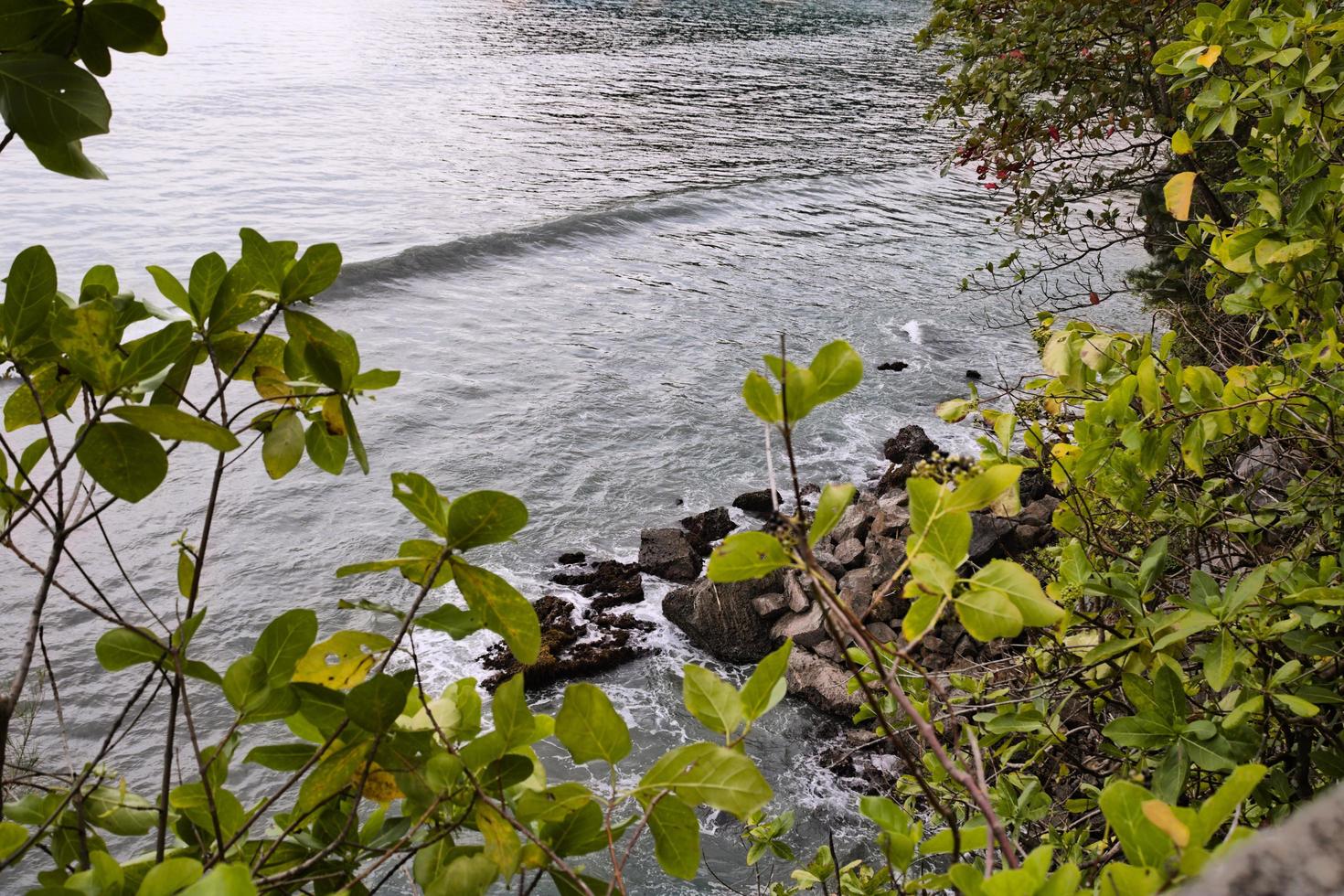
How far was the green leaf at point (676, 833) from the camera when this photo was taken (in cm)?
102

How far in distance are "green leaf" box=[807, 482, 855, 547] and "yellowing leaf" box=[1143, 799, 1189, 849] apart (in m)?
0.34

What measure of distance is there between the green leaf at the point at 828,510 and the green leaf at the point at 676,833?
0.35 meters

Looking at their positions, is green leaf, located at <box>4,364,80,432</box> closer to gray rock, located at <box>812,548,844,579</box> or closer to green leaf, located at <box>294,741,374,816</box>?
green leaf, located at <box>294,741,374,816</box>

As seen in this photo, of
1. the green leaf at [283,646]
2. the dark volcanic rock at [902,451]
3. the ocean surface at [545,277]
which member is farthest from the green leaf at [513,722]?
the dark volcanic rock at [902,451]

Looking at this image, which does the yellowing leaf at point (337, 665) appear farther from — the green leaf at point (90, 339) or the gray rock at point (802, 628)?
the gray rock at point (802, 628)

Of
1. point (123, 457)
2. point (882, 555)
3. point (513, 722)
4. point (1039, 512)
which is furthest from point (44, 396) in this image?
point (1039, 512)

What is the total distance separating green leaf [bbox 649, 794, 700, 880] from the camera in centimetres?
102

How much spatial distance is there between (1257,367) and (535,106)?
22.4 metres

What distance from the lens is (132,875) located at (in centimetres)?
101

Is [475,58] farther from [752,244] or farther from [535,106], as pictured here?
[752,244]

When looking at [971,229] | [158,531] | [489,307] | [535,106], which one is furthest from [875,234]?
[158,531]

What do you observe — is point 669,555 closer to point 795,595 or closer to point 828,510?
point 795,595

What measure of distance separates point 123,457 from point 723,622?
208 inches

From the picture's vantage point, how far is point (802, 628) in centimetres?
592
